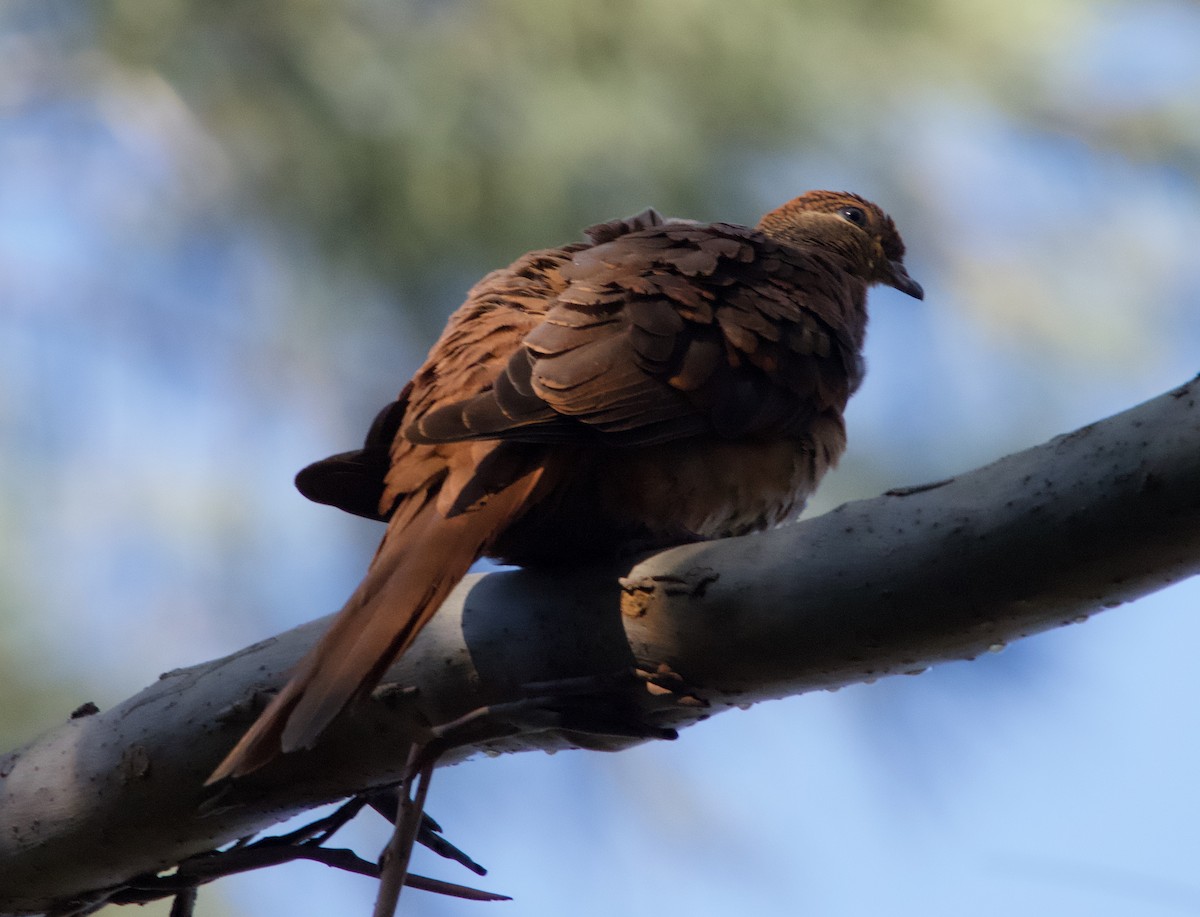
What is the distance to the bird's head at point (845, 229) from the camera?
3.04 metres

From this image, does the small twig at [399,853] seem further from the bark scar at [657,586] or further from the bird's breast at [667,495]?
the bird's breast at [667,495]

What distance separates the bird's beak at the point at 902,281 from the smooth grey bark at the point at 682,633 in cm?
175

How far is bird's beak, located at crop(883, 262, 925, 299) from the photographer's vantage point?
3172mm

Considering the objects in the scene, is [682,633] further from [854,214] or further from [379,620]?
[854,214]

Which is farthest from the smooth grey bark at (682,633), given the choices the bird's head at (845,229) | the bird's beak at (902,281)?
the bird's beak at (902,281)

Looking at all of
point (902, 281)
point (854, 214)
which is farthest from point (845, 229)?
point (902, 281)

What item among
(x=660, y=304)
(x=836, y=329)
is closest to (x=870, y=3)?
(x=836, y=329)

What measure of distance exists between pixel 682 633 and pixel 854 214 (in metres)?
1.84

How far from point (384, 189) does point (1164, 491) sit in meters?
3.12

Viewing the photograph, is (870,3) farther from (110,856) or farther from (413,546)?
(110,856)

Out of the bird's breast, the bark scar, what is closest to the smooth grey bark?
the bark scar

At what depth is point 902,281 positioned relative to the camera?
3.19m

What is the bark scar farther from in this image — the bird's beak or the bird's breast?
the bird's beak

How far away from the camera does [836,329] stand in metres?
2.34
